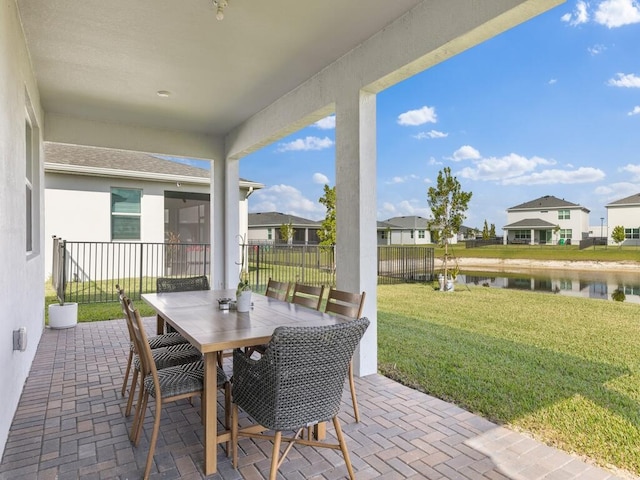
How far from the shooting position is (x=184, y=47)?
379cm

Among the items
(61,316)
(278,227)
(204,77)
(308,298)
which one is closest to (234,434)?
(308,298)

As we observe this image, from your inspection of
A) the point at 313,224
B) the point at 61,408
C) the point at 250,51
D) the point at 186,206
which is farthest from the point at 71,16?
the point at 313,224

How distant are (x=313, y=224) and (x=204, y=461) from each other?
29398 mm

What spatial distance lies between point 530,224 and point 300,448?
42.9 meters

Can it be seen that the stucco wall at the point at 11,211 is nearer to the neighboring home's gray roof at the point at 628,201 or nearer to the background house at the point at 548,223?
the neighboring home's gray roof at the point at 628,201

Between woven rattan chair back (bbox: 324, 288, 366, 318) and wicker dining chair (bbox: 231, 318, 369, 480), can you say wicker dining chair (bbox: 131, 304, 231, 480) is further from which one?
woven rattan chair back (bbox: 324, 288, 366, 318)

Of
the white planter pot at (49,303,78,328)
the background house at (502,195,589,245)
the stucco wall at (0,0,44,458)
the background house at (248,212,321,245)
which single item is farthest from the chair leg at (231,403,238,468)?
the background house at (502,195,589,245)

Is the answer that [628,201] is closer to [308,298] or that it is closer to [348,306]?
[308,298]

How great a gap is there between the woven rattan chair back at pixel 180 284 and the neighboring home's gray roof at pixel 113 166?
6.06m

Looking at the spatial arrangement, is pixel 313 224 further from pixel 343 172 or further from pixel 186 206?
pixel 343 172

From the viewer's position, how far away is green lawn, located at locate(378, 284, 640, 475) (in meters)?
2.65

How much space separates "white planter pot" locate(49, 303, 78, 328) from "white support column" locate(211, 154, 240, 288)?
236 cm

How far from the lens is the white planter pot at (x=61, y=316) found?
5.65m

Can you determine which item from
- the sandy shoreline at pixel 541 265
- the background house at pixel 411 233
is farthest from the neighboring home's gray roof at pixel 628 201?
the sandy shoreline at pixel 541 265
